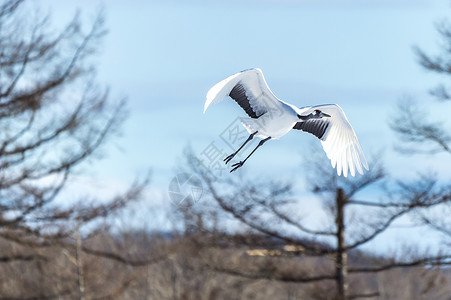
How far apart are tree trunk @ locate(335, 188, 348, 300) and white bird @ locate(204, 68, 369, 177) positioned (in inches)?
315

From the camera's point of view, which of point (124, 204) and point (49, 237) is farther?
point (124, 204)

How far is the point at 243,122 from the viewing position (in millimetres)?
3729

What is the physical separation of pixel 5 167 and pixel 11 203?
2.60 ft

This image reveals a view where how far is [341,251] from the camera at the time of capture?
13.2 metres

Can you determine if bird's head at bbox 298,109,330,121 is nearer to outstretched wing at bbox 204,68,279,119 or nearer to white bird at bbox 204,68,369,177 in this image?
white bird at bbox 204,68,369,177

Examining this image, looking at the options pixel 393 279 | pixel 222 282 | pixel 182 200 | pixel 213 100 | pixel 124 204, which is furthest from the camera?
pixel 393 279

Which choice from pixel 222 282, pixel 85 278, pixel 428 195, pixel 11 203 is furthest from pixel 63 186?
pixel 222 282

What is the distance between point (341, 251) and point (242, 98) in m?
9.54

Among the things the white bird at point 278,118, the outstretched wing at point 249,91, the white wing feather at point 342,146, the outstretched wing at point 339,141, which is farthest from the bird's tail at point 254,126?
the white wing feather at point 342,146

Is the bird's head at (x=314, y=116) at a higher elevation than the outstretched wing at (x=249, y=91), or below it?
below

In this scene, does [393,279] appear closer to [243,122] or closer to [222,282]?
[222,282]

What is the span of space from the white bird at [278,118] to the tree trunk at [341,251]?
8009 mm

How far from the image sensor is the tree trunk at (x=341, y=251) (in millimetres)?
12945

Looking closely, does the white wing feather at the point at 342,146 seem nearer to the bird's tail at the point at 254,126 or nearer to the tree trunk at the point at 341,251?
the bird's tail at the point at 254,126
